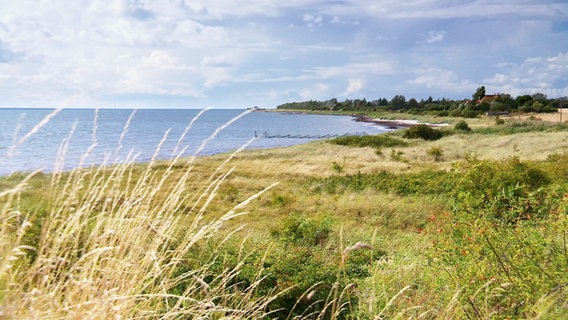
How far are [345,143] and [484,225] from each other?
2934 cm

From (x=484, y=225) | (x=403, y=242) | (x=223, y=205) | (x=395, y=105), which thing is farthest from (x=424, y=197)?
(x=395, y=105)

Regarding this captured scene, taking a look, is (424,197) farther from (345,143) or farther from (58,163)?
(345,143)

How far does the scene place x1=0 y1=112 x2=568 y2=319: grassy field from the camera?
268 centimetres

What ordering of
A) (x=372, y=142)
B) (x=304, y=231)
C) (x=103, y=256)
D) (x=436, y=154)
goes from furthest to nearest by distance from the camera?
(x=372, y=142), (x=436, y=154), (x=304, y=231), (x=103, y=256)

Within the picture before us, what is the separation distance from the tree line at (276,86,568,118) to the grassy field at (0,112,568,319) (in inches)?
1679

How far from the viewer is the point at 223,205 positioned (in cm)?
1503

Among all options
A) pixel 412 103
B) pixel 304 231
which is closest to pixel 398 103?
pixel 412 103

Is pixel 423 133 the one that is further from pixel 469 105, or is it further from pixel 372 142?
pixel 469 105

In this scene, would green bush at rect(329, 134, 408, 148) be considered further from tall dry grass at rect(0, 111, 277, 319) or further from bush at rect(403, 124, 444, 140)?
tall dry grass at rect(0, 111, 277, 319)

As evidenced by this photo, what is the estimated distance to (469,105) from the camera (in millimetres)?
82688

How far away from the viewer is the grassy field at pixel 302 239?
2.68 meters

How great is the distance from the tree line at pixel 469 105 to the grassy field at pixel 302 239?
42649 mm

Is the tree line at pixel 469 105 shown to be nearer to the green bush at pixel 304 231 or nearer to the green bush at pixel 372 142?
the green bush at pixel 372 142

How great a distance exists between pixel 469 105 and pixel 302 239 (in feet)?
265
